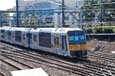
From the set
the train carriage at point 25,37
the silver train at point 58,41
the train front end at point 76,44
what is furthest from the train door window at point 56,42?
the train carriage at point 25,37

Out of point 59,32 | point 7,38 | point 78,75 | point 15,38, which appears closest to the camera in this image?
point 78,75

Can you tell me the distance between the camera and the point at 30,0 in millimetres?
45344

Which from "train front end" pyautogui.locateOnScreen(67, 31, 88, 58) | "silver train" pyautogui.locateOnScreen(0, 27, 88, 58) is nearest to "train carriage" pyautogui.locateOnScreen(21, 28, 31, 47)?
"silver train" pyautogui.locateOnScreen(0, 27, 88, 58)

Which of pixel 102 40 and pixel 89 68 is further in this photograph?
pixel 102 40

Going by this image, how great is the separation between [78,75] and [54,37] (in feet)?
23.6

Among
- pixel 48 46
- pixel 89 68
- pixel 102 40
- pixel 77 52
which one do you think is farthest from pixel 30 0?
pixel 89 68

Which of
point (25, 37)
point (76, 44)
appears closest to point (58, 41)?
point (76, 44)

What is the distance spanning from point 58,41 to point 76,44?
169cm

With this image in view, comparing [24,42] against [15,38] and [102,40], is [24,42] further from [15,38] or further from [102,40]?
[102,40]

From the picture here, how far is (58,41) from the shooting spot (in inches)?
681

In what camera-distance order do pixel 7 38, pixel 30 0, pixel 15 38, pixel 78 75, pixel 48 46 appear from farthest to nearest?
pixel 30 0 < pixel 7 38 < pixel 15 38 < pixel 48 46 < pixel 78 75

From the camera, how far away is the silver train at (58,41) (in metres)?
16.1

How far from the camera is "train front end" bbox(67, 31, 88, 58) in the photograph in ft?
52.5

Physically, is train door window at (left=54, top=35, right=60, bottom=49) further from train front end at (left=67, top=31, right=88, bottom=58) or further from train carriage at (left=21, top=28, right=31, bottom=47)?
train carriage at (left=21, top=28, right=31, bottom=47)
